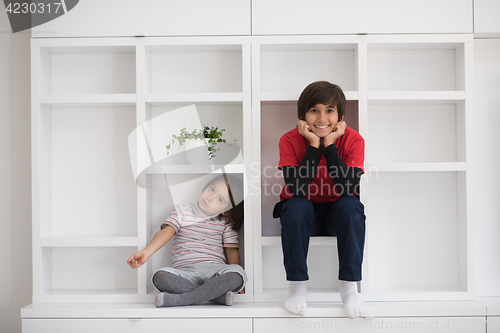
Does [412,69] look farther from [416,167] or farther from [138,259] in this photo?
[138,259]

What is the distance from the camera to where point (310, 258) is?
1660 millimetres

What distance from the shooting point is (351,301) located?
4.41 ft

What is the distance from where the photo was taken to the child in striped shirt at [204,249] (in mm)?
1425

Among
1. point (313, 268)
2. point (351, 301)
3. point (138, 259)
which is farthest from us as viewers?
point (313, 268)

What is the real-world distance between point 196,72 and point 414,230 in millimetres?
1224

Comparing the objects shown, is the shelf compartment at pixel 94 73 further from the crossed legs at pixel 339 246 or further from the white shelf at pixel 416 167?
the white shelf at pixel 416 167

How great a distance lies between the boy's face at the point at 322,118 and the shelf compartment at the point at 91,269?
96cm

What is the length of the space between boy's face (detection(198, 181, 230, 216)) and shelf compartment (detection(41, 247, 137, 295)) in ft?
1.29

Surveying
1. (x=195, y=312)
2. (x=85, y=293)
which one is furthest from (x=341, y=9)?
(x=85, y=293)

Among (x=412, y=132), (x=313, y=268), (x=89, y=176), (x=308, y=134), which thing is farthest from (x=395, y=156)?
(x=89, y=176)

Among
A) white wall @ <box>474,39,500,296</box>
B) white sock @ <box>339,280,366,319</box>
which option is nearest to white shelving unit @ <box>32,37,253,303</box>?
white sock @ <box>339,280,366,319</box>

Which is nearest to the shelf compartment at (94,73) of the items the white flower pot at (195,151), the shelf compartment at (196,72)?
the shelf compartment at (196,72)

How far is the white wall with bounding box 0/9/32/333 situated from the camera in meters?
1.71

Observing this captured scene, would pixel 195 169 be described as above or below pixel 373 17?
below
